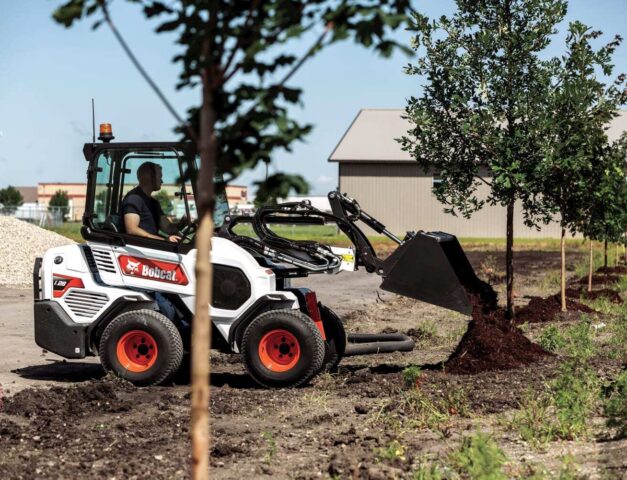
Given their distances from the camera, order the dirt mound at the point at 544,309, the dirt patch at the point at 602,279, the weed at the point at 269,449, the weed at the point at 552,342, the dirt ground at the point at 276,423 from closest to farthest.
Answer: the dirt ground at the point at 276,423
the weed at the point at 269,449
the weed at the point at 552,342
the dirt mound at the point at 544,309
the dirt patch at the point at 602,279

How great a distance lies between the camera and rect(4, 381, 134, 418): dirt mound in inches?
324

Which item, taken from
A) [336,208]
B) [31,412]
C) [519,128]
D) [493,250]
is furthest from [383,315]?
[493,250]

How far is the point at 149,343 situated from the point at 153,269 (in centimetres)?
70

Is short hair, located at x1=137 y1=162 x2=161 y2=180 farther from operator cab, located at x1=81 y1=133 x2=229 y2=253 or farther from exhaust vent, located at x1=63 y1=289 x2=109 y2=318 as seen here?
exhaust vent, located at x1=63 y1=289 x2=109 y2=318

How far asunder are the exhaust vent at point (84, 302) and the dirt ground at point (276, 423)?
718mm

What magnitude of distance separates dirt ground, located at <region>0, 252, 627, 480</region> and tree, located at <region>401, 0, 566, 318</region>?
2341 millimetres

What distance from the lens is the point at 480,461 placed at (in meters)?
5.13

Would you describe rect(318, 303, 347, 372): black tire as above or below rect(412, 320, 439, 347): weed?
above

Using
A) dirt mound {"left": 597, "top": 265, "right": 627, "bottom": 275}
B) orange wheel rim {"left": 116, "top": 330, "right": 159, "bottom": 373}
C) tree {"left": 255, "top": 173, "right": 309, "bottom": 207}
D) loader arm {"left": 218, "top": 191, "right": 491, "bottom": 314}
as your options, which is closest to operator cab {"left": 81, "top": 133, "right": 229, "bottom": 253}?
loader arm {"left": 218, "top": 191, "right": 491, "bottom": 314}

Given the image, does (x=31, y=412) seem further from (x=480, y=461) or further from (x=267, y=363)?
(x=480, y=461)

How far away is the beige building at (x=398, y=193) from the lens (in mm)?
48625

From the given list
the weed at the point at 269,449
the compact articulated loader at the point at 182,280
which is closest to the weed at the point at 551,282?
the compact articulated loader at the point at 182,280

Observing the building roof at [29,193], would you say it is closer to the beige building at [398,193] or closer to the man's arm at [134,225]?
the beige building at [398,193]

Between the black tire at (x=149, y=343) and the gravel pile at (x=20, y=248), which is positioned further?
the gravel pile at (x=20, y=248)
